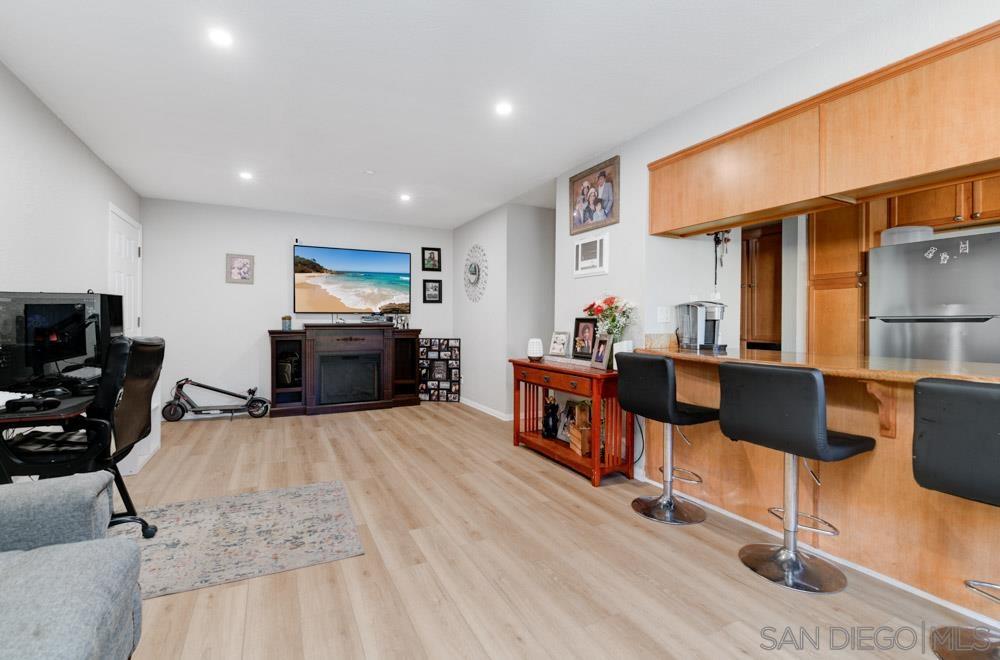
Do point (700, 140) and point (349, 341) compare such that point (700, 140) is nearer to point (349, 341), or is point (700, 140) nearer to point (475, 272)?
point (475, 272)

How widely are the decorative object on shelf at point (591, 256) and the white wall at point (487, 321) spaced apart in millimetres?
1492

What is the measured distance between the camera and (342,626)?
1710mm

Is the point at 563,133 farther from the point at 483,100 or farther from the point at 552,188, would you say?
the point at 552,188

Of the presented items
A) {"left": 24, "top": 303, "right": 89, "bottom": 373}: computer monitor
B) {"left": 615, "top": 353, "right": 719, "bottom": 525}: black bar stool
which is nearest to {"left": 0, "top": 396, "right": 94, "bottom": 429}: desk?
{"left": 24, "top": 303, "right": 89, "bottom": 373}: computer monitor

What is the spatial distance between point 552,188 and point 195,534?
4008mm

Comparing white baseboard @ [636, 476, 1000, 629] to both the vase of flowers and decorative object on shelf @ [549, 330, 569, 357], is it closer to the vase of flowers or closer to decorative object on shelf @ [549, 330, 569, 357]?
the vase of flowers

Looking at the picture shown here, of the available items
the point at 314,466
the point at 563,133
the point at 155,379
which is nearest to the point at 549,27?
the point at 563,133

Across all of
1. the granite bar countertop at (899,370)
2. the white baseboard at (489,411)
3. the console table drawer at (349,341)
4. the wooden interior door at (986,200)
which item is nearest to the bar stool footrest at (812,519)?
the granite bar countertop at (899,370)

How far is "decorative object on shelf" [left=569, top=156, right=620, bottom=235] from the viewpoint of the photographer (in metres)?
3.52

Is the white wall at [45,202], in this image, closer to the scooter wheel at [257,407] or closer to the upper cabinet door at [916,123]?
the scooter wheel at [257,407]

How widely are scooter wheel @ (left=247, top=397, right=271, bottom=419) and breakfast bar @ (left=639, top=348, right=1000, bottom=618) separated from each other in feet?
15.8

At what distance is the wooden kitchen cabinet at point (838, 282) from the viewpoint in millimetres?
3467


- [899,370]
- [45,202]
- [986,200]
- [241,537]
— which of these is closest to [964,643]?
[899,370]

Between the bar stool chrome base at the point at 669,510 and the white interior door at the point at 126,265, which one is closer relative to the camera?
the bar stool chrome base at the point at 669,510
